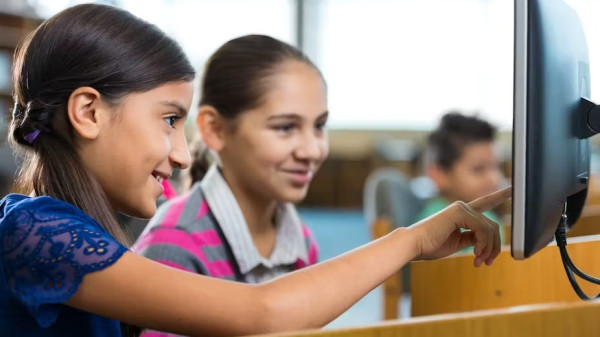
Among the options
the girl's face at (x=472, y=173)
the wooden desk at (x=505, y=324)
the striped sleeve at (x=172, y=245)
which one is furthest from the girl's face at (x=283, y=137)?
the girl's face at (x=472, y=173)

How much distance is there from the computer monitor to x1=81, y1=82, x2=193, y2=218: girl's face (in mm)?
429

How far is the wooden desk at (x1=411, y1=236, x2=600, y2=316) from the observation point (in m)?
1.12

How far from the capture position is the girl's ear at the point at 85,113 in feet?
2.85

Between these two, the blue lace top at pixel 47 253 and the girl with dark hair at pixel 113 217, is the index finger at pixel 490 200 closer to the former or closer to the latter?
the girl with dark hair at pixel 113 217

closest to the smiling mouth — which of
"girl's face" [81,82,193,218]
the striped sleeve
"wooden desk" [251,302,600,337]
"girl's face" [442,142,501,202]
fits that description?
"girl's face" [81,82,193,218]

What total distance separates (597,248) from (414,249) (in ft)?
1.26

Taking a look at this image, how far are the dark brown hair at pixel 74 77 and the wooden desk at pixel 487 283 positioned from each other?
51 cm

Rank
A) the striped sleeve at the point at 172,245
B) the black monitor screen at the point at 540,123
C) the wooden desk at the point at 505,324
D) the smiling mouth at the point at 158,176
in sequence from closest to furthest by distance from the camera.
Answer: the wooden desk at the point at 505,324
the black monitor screen at the point at 540,123
the smiling mouth at the point at 158,176
the striped sleeve at the point at 172,245

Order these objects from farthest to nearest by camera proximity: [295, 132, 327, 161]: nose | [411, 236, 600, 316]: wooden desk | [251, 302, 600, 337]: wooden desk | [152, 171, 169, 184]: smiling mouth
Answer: [295, 132, 327, 161]: nose, [411, 236, 600, 316]: wooden desk, [152, 171, 169, 184]: smiling mouth, [251, 302, 600, 337]: wooden desk

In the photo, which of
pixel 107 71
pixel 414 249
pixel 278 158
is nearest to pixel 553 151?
pixel 414 249

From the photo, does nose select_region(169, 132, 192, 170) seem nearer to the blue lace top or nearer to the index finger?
the blue lace top

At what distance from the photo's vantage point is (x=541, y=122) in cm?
71

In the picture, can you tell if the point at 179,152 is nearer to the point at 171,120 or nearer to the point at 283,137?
the point at 171,120

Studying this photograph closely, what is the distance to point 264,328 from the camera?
2.36 ft
